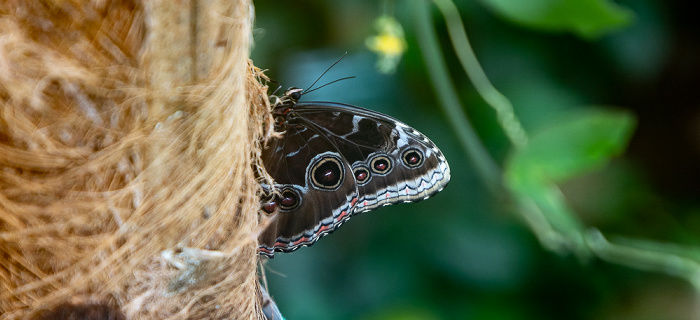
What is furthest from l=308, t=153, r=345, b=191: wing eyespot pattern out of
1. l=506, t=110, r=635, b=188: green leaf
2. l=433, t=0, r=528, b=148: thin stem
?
l=433, t=0, r=528, b=148: thin stem

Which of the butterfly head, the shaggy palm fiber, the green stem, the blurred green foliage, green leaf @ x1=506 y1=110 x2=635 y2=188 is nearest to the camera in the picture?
the shaggy palm fiber

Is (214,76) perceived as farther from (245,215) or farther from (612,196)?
(612,196)

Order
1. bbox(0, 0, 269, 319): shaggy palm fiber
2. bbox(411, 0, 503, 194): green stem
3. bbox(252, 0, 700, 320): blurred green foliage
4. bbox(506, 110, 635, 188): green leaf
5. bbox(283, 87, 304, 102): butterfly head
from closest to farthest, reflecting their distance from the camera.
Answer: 1. bbox(0, 0, 269, 319): shaggy palm fiber
2. bbox(283, 87, 304, 102): butterfly head
3. bbox(506, 110, 635, 188): green leaf
4. bbox(411, 0, 503, 194): green stem
5. bbox(252, 0, 700, 320): blurred green foliage

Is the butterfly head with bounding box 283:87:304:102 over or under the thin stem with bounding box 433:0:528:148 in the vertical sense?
over

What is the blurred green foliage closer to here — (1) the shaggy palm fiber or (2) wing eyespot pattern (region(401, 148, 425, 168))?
(2) wing eyespot pattern (region(401, 148, 425, 168))

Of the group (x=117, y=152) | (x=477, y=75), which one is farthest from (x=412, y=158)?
(x=117, y=152)

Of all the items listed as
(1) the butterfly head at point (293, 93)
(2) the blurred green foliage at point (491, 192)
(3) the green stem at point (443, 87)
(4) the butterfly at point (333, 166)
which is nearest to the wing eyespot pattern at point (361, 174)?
(4) the butterfly at point (333, 166)

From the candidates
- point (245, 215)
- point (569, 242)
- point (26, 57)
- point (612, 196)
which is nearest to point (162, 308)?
point (245, 215)

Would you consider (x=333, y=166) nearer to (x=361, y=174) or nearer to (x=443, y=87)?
(x=361, y=174)
